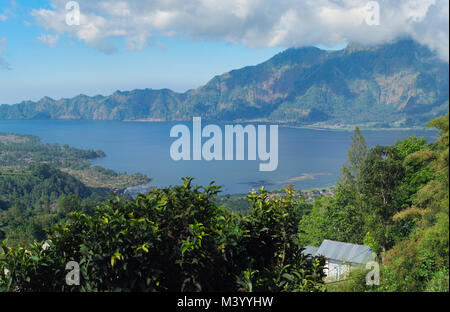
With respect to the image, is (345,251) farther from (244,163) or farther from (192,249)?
(244,163)

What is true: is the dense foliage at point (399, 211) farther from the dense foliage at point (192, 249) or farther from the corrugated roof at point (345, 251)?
the corrugated roof at point (345, 251)

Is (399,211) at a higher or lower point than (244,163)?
higher

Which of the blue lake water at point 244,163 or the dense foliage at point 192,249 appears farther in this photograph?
the blue lake water at point 244,163

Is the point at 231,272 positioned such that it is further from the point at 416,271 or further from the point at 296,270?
the point at 416,271

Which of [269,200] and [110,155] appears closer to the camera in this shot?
[269,200]

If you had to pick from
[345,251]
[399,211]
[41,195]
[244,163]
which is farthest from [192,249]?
[244,163]

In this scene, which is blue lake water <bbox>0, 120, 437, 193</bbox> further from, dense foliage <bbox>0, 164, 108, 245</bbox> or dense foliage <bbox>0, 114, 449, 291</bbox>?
dense foliage <bbox>0, 114, 449, 291</bbox>

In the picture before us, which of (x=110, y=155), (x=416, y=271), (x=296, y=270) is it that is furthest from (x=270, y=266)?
(x=110, y=155)

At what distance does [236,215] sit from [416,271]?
2.76 m

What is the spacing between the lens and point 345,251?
11008 mm

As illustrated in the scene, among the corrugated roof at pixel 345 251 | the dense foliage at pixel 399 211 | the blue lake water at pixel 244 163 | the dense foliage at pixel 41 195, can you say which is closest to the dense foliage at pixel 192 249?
the dense foliage at pixel 399 211

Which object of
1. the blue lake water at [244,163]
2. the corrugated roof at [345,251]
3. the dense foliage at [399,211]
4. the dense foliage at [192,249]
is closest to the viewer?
the dense foliage at [192,249]

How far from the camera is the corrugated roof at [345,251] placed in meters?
10.2

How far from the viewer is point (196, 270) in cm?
354
